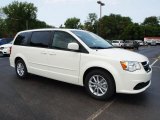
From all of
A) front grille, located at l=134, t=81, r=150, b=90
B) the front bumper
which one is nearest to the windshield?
the front bumper

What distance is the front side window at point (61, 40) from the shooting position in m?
6.52

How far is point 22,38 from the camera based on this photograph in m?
8.24

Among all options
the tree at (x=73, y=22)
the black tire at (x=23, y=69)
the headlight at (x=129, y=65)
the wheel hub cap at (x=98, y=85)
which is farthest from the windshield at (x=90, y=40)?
the tree at (x=73, y=22)

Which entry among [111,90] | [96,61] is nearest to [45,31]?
[96,61]

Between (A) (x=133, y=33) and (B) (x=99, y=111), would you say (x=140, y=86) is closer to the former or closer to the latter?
(B) (x=99, y=111)

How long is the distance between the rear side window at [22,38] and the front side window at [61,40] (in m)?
1.44

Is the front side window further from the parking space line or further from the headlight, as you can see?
the parking space line

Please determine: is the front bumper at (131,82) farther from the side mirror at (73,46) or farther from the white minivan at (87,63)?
the side mirror at (73,46)

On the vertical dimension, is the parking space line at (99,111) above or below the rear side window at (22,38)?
below

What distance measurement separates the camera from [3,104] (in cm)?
552

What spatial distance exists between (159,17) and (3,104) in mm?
133712

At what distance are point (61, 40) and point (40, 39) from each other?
959mm

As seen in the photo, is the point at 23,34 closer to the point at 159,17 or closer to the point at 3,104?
the point at 3,104

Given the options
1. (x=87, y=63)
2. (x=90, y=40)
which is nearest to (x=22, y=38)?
(x=90, y=40)
